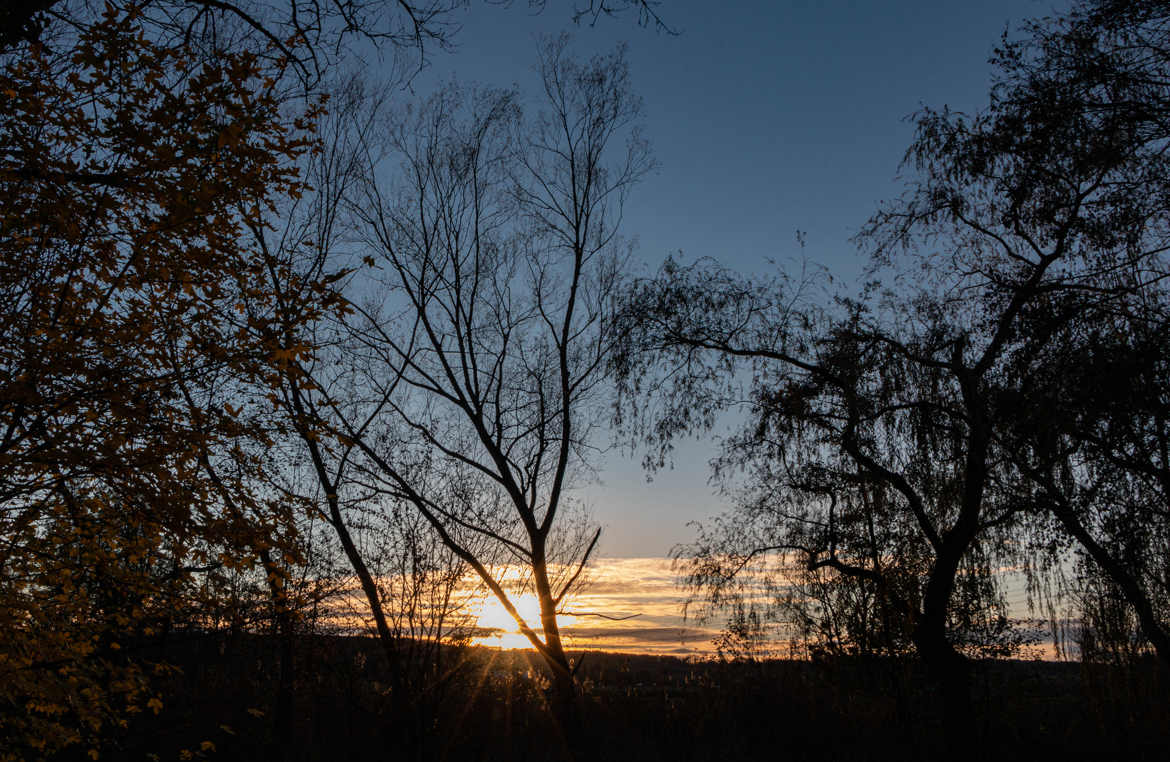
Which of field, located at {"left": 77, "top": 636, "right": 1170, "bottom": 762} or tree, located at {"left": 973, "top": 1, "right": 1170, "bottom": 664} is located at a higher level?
tree, located at {"left": 973, "top": 1, "right": 1170, "bottom": 664}

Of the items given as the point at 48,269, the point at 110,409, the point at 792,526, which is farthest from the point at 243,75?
the point at 792,526

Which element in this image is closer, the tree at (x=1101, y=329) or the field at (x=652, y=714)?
the tree at (x=1101, y=329)

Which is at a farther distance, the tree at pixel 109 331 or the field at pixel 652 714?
the field at pixel 652 714

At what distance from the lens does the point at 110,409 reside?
521 centimetres

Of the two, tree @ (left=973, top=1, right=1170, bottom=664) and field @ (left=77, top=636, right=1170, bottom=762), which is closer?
tree @ (left=973, top=1, right=1170, bottom=664)

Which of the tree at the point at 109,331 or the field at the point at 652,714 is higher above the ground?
the tree at the point at 109,331

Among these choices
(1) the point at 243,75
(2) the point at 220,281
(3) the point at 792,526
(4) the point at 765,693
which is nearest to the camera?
(1) the point at 243,75

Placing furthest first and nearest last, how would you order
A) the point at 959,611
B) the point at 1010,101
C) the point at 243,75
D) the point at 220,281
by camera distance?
the point at 959,611 → the point at 1010,101 → the point at 220,281 → the point at 243,75

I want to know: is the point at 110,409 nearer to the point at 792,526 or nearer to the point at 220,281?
the point at 220,281

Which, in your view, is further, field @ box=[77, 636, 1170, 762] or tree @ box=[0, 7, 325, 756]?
field @ box=[77, 636, 1170, 762]

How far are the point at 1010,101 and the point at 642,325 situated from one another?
6.13m

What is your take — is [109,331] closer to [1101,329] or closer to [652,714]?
[1101,329]

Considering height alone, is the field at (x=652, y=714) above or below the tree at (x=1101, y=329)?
below

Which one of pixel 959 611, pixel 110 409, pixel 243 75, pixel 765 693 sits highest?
pixel 243 75
